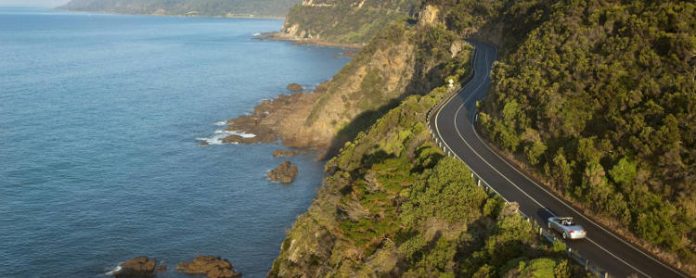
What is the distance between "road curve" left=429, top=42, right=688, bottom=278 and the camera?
86.7 ft

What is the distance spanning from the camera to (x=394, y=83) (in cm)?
9631

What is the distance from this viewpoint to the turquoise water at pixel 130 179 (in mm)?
51219

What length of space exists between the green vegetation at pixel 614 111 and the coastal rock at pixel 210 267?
23.6 m

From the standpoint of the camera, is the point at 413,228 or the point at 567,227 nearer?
the point at 567,227

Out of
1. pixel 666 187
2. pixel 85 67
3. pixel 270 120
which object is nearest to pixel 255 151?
pixel 270 120

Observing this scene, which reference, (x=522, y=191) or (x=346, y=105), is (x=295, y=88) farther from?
(x=522, y=191)

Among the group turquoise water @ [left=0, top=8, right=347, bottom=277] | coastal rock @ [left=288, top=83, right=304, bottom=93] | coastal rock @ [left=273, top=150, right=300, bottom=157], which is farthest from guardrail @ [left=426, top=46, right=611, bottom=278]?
coastal rock @ [left=288, top=83, right=304, bottom=93]

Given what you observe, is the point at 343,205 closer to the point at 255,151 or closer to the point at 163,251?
the point at 163,251

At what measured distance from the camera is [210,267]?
4747cm

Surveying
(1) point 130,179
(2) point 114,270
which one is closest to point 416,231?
(2) point 114,270

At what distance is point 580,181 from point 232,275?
27.8 m

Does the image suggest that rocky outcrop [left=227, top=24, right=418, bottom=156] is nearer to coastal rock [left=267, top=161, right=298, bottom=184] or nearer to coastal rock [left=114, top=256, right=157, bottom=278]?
coastal rock [left=267, top=161, right=298, bottom=184]

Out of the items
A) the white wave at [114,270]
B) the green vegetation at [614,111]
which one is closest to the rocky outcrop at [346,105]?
the white wave at [114,270]

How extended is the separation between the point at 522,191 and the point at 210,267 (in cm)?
2613
